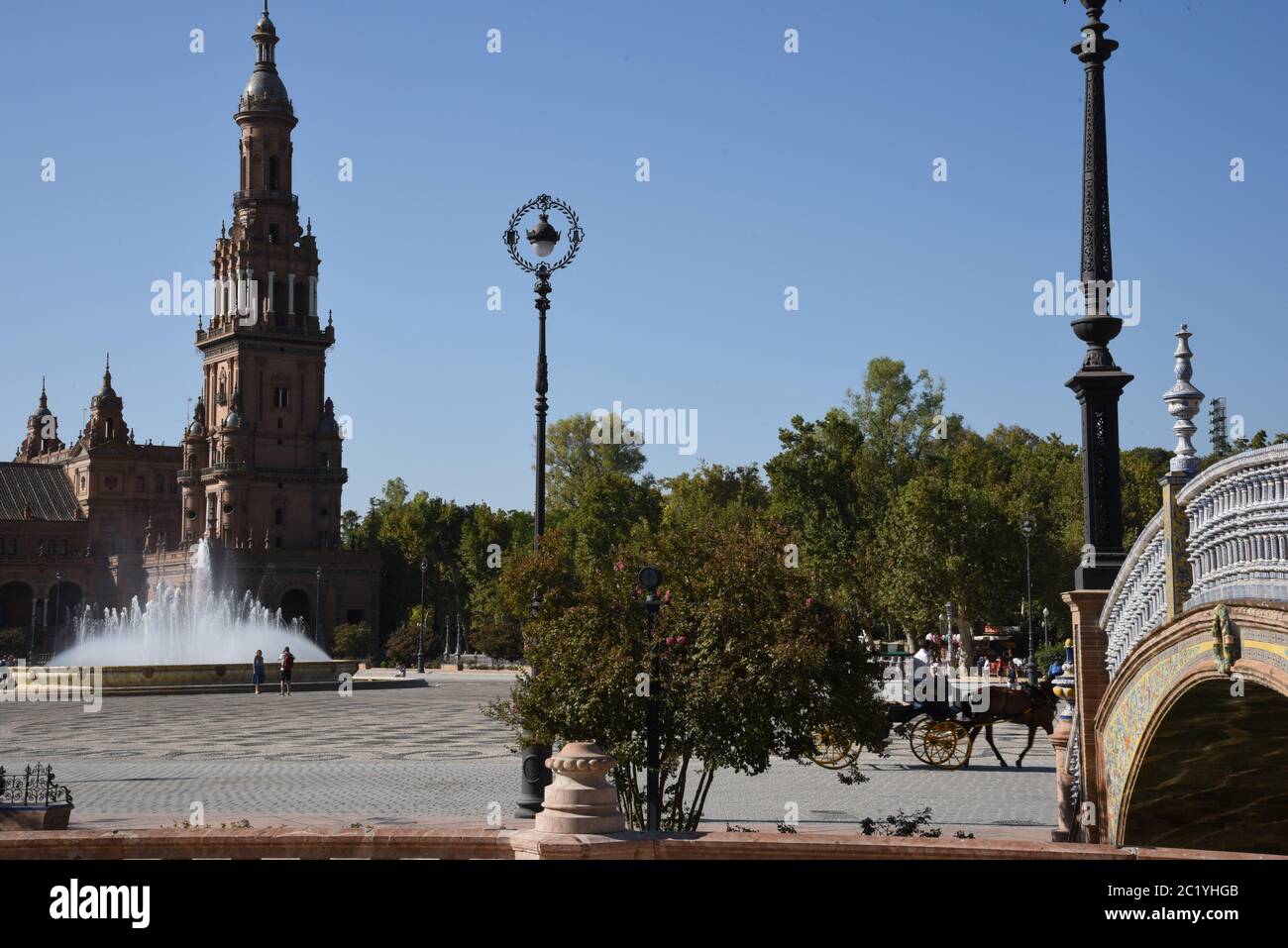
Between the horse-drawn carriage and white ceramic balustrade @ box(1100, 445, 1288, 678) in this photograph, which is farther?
the horse-drawn carriage

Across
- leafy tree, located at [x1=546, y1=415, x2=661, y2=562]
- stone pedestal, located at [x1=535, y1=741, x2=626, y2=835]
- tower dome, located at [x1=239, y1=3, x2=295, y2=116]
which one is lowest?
stone pedestal, located at [x1=535, y1=741, x2=626, y2=835]

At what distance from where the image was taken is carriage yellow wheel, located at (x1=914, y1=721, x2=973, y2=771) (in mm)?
25891

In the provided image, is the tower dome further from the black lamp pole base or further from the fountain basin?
the black lamp pole base

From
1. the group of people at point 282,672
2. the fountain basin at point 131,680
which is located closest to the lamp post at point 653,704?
the group of people at point 282,672

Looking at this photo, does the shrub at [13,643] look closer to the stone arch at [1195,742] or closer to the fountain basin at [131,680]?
the fountain basin at [131,680]

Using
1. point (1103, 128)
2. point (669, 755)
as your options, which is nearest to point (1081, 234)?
point (1103, 128)

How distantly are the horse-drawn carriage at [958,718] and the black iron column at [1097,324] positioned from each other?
10428 mm

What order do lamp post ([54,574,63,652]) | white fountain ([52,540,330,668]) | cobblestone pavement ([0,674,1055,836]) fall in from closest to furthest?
1. cobblestone pavement ([0,674,1055,836])
2. white fountain ([52,540,330,668])
3. lamp post ([54,574,63,652])

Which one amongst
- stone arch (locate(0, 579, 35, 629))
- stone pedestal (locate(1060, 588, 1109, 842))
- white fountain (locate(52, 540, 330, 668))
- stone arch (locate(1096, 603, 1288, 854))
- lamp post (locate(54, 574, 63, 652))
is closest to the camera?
stone arch (locate(1096, 603, 1288, 854))

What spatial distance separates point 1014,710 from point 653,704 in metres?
14.3

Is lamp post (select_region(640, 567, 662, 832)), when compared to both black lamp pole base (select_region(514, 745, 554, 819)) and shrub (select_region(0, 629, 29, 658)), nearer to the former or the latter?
black lamp pole base (select_region(514, 745, 554, 819))

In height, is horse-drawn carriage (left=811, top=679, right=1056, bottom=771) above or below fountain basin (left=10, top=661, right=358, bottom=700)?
above

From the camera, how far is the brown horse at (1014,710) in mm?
26578

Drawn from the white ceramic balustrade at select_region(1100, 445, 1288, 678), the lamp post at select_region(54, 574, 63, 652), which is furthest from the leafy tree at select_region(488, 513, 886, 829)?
the lamp post at select_region(54, 574, 63, 652)
